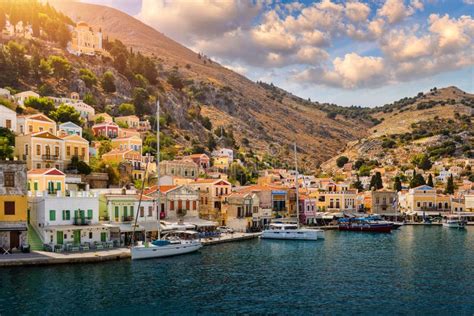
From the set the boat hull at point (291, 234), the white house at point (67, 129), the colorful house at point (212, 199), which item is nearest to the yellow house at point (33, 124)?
the white house at point (67, 129)

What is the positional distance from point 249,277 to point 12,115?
52.7 meters

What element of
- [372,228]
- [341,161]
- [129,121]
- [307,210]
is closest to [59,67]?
[129,121]

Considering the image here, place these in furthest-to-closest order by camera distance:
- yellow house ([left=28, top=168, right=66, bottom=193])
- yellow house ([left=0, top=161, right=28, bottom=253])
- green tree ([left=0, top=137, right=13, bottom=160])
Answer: green tree ([left=0, top=137, right=13, bottom=160]), yellow house ([left=28, top=168, right=66, bottom=193]), yellow house ([left=0, top=161, right=28, bottom=253])

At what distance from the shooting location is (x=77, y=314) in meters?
29.4

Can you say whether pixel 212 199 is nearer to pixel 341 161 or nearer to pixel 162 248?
pixel 162 248

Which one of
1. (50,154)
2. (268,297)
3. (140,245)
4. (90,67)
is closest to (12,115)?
(50,154)

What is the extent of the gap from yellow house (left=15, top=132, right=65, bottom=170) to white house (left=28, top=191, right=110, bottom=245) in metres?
19.1

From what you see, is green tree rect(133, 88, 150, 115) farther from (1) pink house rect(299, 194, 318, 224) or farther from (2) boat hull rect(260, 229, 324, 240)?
(2) boat hull rect(260, 229, 324, 240)

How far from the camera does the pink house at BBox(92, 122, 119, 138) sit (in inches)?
4031

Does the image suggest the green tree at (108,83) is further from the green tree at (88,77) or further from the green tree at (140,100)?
the green tree at (140,100)

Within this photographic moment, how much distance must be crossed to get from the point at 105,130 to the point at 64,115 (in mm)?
8264

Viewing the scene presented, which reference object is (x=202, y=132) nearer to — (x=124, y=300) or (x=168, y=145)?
(x=168, y=145)

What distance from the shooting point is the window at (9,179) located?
46.1 meters

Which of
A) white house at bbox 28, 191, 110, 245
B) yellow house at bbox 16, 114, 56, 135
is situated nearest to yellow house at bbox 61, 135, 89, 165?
yellow house at bbox 16, 114, 56, 135
